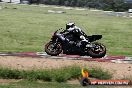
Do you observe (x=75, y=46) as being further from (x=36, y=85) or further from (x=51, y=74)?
(x=36, y=85)

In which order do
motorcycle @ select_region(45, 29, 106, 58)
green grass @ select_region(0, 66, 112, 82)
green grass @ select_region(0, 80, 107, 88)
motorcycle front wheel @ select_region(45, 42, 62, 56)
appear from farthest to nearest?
green grass @ select_region(0, 66, 112, 82)
motorcycle front wheel @ select_region(45, 42, 62, 56)
motorcycle @ select_region(45, 29, 106, 58)
green grass @ select_region(0, 80, 107, 88)

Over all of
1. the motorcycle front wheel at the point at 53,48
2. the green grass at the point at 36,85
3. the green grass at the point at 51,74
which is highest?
the motorcycle front wheel at the point at 53,48

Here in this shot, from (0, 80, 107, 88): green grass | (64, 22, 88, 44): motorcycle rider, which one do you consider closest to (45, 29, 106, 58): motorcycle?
(64, 22, 88, 44): motorcycle rider

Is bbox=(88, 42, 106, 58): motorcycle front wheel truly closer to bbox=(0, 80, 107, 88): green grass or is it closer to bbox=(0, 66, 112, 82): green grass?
bbox=(0, 66, 112, 82): green grass

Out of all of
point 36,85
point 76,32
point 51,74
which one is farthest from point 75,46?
point 36,85

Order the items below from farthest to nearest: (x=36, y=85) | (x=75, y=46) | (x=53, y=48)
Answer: (x=53, y=48), (x=75, y=46), (x=36, y=85)

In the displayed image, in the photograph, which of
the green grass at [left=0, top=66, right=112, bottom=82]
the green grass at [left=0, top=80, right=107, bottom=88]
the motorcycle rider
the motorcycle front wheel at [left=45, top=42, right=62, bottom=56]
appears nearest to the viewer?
the green grass at [left=0, top=80, right=107, bottom=88]

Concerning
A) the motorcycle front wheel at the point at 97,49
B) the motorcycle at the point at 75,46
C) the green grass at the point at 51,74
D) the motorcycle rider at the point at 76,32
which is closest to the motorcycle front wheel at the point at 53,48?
the motorcycle at the point at 75,46

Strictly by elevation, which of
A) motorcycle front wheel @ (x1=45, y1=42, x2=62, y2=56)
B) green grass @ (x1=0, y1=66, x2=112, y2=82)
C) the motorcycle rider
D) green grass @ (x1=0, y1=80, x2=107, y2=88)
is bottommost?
green grass @ (x1=0, y1=80, x2=107, y2=88)

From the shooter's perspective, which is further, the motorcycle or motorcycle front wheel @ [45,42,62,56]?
motorcycle front wheel @ [45,42,62,56]

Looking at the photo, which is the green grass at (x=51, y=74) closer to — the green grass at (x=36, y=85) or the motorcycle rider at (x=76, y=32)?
the green grass at (x=36, y=85)

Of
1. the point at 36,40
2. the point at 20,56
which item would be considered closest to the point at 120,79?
the point at 20,56

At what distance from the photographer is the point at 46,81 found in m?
17.5

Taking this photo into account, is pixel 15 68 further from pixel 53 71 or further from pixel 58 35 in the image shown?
pixel 58 35
